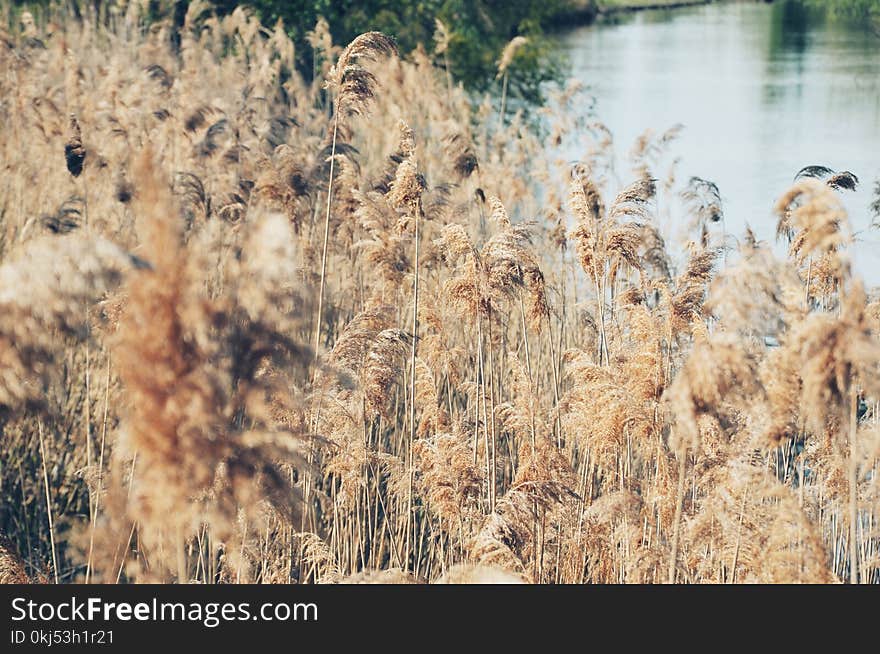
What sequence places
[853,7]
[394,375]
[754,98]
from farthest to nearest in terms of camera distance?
[754,98]
[853,7]
[394,375]

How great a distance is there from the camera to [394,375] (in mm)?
3580

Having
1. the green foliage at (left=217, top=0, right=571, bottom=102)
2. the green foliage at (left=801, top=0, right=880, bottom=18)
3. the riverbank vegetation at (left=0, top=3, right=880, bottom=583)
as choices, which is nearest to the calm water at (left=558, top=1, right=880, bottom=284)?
the green foliage at (left=801, top=0, right=880, bottom=18)

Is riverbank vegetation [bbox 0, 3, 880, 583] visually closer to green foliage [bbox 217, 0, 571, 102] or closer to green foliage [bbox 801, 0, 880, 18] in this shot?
green foliage [bbox 217, 0, 571, 102]

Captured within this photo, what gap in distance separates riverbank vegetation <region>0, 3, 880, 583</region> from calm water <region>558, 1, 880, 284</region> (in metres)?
1.91

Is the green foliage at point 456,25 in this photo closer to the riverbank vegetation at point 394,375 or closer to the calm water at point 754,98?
the calm water at point 754,98

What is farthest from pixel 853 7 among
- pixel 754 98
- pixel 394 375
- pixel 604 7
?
pixel 604 7

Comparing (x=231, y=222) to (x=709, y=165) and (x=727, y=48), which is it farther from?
(x=727, y=48)

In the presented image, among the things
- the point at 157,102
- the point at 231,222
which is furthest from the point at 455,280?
the point at 157,102

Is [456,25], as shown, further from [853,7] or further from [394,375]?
[394,375]

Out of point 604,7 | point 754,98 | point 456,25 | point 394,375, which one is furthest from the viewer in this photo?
point 604,7

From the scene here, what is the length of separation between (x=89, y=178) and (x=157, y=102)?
2.89ft

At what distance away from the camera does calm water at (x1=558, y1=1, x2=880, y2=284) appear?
8.81 meters

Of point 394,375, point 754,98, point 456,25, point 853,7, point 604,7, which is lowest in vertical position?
point 394,375

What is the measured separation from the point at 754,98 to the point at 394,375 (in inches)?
420
